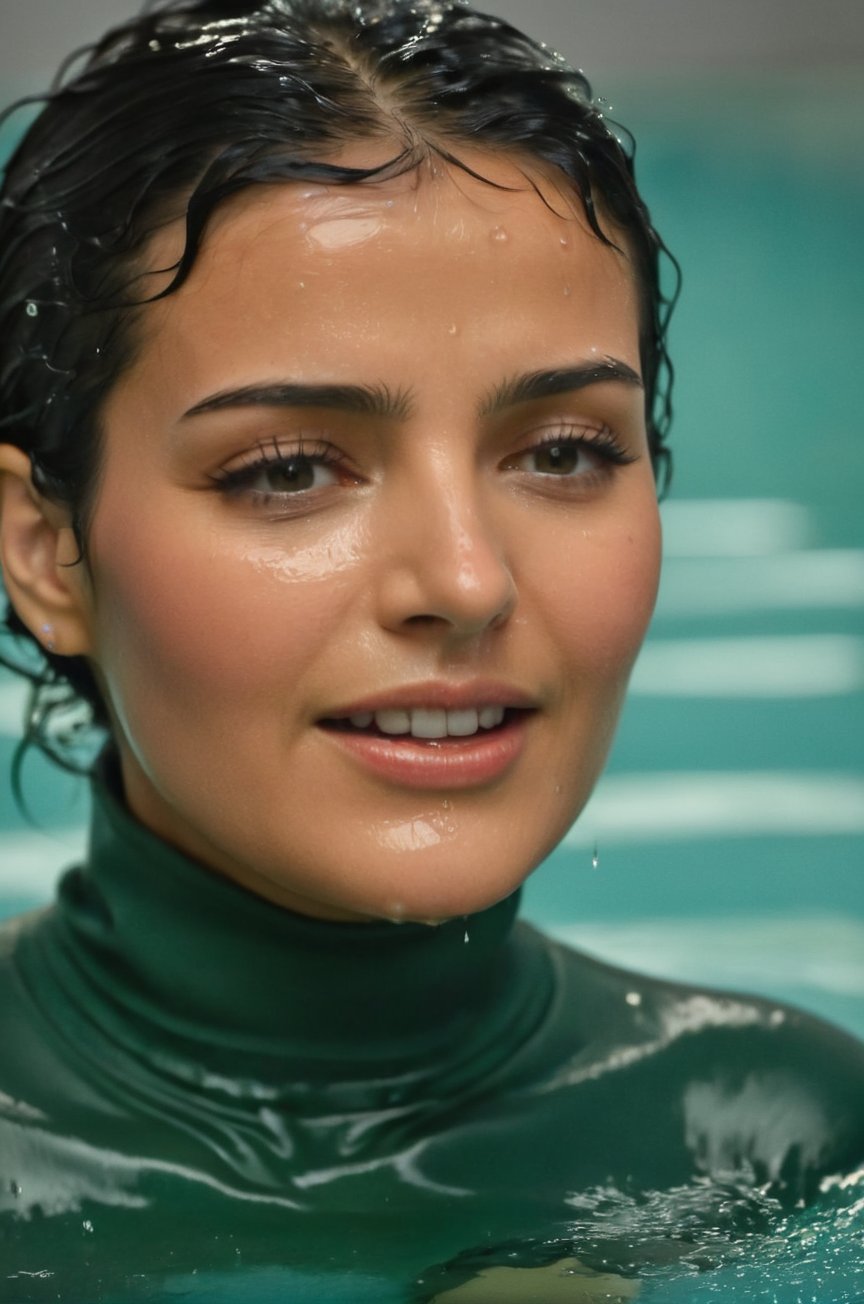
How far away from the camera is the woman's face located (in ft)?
3.59

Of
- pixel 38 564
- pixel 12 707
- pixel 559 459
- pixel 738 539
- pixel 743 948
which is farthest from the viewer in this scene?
pixel 738 539

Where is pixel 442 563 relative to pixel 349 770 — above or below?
above

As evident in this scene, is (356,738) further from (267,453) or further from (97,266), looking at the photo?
(97,266)

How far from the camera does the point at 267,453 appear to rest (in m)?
1.11

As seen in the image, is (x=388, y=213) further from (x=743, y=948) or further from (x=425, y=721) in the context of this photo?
(x=743, y=948)

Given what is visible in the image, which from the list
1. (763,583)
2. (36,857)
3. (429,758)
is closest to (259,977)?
(429,758)

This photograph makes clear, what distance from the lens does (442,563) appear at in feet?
3.47

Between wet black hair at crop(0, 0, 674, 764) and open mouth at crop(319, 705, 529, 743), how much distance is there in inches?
8.6

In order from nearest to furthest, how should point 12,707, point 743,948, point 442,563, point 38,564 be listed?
1. point 442,563
2. point 38,564
3. point 743,948
4. point 12,707

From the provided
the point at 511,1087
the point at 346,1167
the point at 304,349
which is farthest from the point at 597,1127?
the point at 304,349

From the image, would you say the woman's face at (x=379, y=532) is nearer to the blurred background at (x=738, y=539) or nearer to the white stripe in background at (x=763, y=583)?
the blurred background at (x=738, y=539)

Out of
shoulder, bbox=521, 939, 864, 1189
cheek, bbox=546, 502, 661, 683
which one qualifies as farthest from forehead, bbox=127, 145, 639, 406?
shoulder, bbox=521, 939, 864, 1189

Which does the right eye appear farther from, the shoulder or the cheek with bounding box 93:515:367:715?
the shoulder

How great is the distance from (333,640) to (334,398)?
13 centimetres
